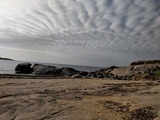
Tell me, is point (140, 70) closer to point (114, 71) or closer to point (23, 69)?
point (114, 71)

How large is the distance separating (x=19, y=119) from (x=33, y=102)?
3.32 meters

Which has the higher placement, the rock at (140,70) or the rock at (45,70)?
the rock at (140,70)

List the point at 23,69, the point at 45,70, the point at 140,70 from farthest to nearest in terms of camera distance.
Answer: the point at 23,69
the point at 45,70
the point at 140,70

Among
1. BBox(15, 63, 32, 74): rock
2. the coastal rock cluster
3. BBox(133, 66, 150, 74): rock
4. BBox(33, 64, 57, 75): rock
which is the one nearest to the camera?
the coastal rock cluster

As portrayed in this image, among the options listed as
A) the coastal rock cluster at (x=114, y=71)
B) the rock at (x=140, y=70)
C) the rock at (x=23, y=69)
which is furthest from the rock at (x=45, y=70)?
the rock at (x=140, y=70)

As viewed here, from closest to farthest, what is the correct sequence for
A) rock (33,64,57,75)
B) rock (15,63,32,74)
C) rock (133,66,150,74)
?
rock (133,66,150,74)
rock (33,64,57,75)
rock (15,63,32,74)

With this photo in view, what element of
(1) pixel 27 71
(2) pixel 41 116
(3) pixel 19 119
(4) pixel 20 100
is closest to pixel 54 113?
(2) pixel 41 116

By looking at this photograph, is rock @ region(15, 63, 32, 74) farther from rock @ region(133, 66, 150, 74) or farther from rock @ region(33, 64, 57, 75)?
rock @ region(133, 66, 150, 74)

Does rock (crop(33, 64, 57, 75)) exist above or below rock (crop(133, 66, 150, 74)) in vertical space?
below

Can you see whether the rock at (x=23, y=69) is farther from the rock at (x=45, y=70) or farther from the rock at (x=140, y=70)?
the rock at (x=140, y=70)

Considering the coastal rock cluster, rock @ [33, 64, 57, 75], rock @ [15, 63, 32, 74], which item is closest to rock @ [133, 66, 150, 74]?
the coastal rock cluster

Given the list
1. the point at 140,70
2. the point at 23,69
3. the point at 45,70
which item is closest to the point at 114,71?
the point at 140,70

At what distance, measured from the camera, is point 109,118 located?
10734mm

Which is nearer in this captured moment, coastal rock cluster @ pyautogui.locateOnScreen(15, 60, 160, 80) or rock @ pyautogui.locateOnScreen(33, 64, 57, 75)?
coastal rock cluster @ pyautogui.locateOnScreen(15, 60, 160, 80)
